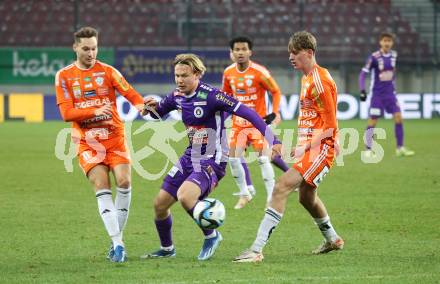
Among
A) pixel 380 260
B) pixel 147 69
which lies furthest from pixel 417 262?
pixel 147 69

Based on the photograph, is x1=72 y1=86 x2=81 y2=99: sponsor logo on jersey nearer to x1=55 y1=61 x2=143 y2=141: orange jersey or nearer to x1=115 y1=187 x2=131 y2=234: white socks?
x1=55 y1=61 x2=143 y2=141: orange jersey

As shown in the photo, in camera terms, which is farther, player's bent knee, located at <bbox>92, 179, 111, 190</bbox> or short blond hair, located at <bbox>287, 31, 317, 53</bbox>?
player's bent knee, located at <bbox>92, 179, 111, 190</bbox>

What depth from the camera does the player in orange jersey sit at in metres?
7.76

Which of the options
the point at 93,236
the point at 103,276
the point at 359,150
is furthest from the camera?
the point at 359,150

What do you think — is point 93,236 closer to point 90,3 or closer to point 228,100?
point 228,100

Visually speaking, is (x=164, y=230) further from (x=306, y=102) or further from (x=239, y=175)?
(x=239, y=175)

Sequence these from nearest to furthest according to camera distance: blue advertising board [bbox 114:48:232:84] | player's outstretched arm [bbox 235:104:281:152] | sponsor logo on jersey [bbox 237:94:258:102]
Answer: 1. player's outstretched arm [bbox 235:104:281:152]
2. sponsor logo on jersey [bbox 237:94:258:102]
3. blue advertising board [bbox 114:48:232:84]

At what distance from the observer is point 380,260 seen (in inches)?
304

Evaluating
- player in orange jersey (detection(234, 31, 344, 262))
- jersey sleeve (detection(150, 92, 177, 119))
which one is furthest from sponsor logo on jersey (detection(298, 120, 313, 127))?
jersey sleeve (detection(150, 92, 177, 119))

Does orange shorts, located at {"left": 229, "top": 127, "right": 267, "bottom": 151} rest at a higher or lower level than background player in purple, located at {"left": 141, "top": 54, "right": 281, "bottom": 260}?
lower

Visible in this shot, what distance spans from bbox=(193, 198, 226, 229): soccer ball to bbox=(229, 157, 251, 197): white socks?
440 centimetres

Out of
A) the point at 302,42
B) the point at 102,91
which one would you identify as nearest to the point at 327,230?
the point at 302,42

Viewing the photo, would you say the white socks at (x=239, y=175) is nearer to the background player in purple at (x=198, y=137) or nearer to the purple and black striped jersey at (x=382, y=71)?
the background player in purple at (x=198, y=137)

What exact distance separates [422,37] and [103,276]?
27.2 m
